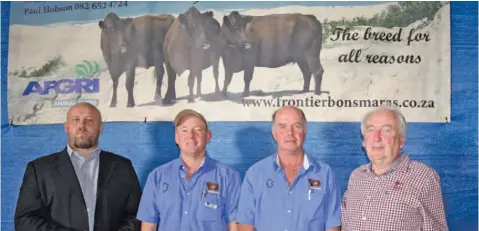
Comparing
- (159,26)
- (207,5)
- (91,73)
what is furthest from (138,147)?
(207,5)

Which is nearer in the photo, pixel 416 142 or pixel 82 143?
pixel 82 143

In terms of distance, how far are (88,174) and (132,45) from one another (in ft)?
3.76

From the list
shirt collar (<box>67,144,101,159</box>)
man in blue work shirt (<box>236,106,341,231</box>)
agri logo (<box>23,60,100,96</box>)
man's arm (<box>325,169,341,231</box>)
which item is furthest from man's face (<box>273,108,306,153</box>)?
agri logo (<box>23,60,100,96</box>)

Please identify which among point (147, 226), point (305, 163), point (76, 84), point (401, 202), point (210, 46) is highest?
point (210, 46)

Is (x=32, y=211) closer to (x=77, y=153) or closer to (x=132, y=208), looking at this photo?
(x=77, y=153)

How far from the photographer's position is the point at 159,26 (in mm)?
3754

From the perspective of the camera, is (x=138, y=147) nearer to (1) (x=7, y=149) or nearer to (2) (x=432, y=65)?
(1) (x=7, y=149)

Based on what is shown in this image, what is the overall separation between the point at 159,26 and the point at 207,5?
390 millimetres

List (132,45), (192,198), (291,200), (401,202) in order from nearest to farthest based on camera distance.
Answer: (401,202), (291,200), (192,198), (132,45)

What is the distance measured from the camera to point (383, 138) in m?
2.58

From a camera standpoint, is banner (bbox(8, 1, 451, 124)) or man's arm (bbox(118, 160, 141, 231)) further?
A: banner (bbox(8, 1, 451, 124))

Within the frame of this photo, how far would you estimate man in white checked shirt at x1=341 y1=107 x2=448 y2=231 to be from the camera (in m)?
2.43

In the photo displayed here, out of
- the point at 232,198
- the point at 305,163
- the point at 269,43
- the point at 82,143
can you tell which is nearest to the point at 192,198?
the point at 232,198

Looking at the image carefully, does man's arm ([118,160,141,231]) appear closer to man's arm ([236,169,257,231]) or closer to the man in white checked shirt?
man's arm ([236,169,257,231])
